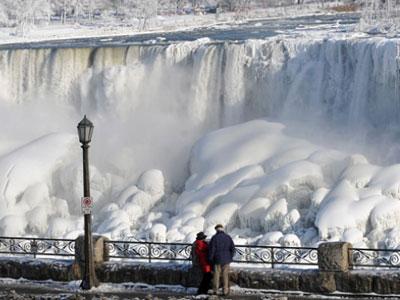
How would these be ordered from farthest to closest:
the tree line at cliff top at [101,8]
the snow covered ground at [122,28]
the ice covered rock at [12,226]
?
the tree line at cliff top at [101,8]
the snow covered ground at [122,28]
the ice covered rock at [12,226]

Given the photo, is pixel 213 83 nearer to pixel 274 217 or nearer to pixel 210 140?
pixel 210 140

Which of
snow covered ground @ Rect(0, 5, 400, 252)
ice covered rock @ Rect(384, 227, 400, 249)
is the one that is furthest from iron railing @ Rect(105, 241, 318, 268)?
Answer: snow covered ground @ Rect(0, 5, 400, 252)

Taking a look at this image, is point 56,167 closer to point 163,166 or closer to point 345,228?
point 163,166

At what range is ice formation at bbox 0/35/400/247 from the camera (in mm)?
31884

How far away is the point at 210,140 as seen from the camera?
37594 millimetres

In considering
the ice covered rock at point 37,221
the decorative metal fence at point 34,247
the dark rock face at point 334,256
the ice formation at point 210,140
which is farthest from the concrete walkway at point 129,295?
the ice covered rock at point 37,221

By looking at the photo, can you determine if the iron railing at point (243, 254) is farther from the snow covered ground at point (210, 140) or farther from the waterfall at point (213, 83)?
the waterfall at point (213, 83)

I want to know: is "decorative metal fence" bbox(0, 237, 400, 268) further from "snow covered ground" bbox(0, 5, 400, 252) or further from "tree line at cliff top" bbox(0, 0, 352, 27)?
"tree line at cliff top" bbox(0, 0, 352, 27)

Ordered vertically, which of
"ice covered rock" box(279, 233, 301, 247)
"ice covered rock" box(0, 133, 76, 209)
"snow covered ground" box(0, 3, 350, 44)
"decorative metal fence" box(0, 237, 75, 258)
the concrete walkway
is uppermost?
"snow covered ground" box(0, 3, 350, 44)

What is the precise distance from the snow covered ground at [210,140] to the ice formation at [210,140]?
51 mm

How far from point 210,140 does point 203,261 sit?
64.2 ft

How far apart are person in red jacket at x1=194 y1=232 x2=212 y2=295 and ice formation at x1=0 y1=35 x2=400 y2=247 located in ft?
38.8

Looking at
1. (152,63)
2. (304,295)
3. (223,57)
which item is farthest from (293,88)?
(304,295)

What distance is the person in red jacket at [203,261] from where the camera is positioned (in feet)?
59.5
